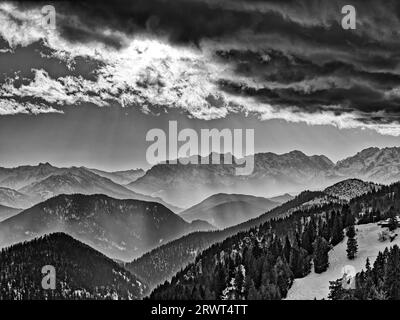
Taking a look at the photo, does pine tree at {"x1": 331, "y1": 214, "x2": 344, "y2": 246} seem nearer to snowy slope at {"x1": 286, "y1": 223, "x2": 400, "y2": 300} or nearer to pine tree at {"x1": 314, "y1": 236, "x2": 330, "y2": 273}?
snowy slope at {"x1": 286, "y1": 223, "x2": 400, "y2": 300}

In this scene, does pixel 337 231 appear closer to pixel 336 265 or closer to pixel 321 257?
pixel 321 257

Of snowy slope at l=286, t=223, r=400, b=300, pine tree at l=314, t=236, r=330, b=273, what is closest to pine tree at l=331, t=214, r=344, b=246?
snowy slope at l=286, t=223, r=400, b=300

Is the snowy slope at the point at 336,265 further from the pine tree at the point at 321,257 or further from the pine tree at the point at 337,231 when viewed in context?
the pine tree at the point at 337,231

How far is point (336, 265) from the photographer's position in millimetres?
151375

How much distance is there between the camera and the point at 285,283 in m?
145

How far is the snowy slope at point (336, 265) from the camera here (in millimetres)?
136500

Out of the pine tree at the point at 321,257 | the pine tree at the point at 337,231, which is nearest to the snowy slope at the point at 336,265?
the pine tree at the point at 321,257

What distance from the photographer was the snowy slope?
448 feet

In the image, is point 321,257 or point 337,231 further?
point 337,231

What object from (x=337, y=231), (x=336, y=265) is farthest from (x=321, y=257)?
(x=337, y=231)

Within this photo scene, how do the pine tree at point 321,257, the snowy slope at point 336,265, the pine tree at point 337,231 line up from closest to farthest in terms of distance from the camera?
1. the snowy slope at point 336,265
2. the pine tree at point 321,257
3. the pine tree at point 337,231

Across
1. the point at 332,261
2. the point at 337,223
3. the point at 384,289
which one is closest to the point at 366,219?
the point at 337,223
